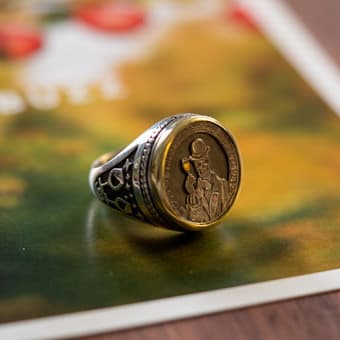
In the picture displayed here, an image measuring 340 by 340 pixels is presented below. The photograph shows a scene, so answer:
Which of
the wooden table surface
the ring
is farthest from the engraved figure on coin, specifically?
the wooden table surface

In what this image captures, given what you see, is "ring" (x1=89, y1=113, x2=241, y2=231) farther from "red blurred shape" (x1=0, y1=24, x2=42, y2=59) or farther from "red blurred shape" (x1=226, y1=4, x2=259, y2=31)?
"red blurred shape" (x1=226, y1=4, x2=259, y2=31)

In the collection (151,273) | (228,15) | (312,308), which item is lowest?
(312,308)

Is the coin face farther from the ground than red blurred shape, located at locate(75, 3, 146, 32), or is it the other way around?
red blurred shape, located at locate(75, 3, 146, 32)

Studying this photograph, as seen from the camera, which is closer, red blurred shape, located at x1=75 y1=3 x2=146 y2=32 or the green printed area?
the green printed area

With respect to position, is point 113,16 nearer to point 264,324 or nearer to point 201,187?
point 201,187

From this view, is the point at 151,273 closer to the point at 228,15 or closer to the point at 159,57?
the point at 159,57

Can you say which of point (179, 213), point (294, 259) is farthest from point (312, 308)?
point (179, 213)
